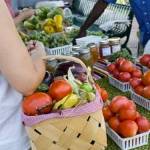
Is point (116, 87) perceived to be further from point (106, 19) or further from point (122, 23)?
point (106, 19)

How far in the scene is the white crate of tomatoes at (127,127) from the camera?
3.09 ft

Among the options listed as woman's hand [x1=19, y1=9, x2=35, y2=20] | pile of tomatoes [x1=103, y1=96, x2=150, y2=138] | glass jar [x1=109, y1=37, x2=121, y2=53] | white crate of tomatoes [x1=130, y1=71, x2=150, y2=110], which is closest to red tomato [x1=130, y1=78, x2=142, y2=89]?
white crate of tomatoes [x1=130, y1=71, x2=150, y2=110]

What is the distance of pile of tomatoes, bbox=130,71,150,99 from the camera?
117 centimetres

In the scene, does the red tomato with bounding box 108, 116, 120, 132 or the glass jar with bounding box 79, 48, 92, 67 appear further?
the glass jar with bounding box 79, 48, 92, 67

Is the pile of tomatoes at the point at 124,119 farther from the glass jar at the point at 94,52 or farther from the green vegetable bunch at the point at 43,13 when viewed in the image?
the green vegetable bunch at the point at 43,13

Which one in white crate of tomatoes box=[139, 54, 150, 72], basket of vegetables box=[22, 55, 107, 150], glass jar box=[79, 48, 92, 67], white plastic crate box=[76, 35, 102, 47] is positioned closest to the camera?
basket of vegetables box=[22, 55, 107, 150]

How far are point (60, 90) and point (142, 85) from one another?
0.47 m

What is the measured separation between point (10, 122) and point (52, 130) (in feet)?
0.33

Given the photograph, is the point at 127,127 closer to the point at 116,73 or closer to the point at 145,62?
the point at 116,73

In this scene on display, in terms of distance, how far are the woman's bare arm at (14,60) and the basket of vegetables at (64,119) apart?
6 centimetres

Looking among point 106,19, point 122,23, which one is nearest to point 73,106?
point 122,23

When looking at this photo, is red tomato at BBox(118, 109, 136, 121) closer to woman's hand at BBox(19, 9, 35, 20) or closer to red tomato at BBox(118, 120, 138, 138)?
red tomato at BBox(118, 120, 138, 138)

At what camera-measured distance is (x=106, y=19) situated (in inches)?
118

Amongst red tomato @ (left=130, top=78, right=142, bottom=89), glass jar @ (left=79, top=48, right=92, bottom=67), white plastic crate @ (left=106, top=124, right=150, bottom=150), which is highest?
white plastic crate @ (left=106, top=124, right=150, bottom=150)
